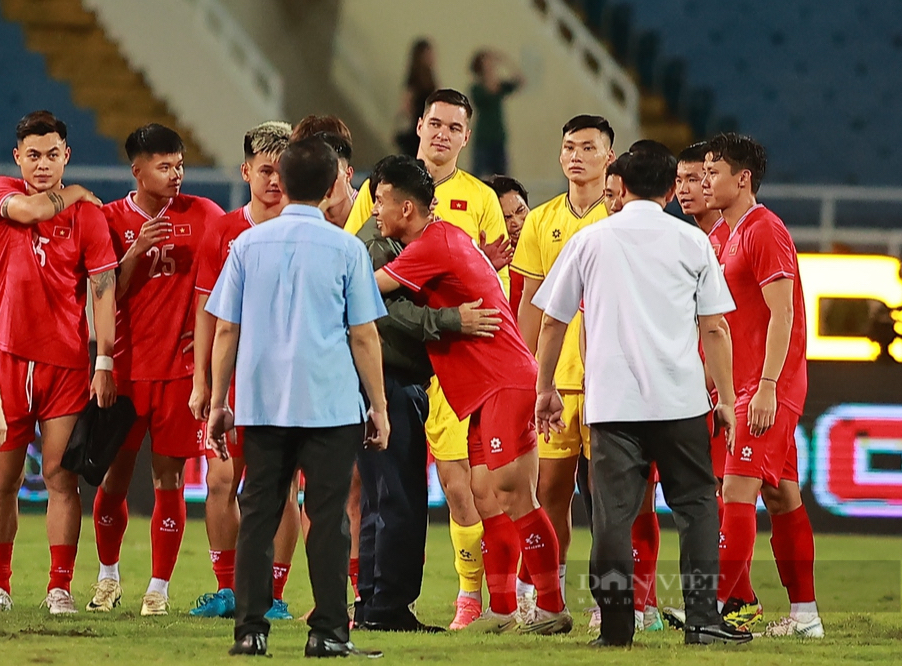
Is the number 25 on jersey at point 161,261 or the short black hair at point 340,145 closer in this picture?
the short black hair at point 340,145

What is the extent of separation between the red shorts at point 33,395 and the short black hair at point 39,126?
990 millimetres

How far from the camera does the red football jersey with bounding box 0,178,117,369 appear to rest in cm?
650

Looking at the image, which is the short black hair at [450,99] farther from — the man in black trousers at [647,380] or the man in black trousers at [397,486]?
the man in black trousers at [647,380]

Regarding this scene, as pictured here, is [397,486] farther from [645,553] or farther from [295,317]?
[295,317]

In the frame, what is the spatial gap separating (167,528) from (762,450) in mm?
2650

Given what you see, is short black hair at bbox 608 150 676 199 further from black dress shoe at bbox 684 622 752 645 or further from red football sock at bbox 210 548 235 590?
red football sock at bbox 210 548 235 590

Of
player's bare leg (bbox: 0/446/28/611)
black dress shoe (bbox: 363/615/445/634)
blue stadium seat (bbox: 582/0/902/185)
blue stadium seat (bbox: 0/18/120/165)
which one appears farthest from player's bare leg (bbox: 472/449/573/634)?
blue stadium seat (bbox: 582/0/902/185)

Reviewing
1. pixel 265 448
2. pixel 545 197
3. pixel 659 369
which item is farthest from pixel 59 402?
pixel 545 197

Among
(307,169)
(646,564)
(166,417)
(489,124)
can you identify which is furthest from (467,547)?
(489,124)

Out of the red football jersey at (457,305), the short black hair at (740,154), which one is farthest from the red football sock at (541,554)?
the short black hair at (740,154)

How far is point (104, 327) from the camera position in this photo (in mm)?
6414

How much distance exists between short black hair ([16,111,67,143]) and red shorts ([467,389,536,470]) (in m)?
2.31

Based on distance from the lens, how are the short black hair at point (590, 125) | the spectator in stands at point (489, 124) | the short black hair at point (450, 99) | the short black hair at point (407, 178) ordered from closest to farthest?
the short black hair at point (407, 178) < the short black hair at point (590, 125) < the short black hair at point (450, 99) < the spectator in stands at point (489, 124)

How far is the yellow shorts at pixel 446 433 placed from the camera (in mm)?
6430
